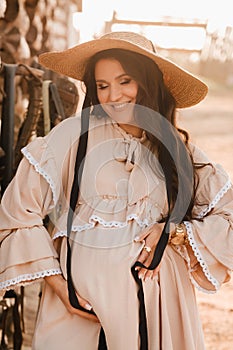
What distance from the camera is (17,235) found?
198 centimetres

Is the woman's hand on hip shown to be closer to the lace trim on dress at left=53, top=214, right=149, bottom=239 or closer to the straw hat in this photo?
the lace trim on dress at left=53, top=214, right=149, bottom=239

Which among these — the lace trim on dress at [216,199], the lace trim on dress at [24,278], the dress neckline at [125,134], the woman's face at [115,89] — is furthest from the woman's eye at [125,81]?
the lace trim on dress at [24,278]

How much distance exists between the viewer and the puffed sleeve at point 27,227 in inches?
77.5

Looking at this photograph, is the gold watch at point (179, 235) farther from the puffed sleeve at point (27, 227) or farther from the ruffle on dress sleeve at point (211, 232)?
the puffed sleeve at point (27, 227)

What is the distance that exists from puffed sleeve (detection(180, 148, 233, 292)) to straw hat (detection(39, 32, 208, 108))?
24 cm

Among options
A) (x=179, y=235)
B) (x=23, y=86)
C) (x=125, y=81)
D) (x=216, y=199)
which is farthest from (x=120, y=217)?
(x=23, y=86)

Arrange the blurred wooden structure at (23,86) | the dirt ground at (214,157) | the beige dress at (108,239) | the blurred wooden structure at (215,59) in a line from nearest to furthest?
the beige dress at (108,239) < the blurred wooden structure at (23,86) < the dirt ground at (214,157) < the blurred wooden structure at (215,59)

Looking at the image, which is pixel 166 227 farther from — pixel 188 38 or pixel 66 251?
pixel 188 38

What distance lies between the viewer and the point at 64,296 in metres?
1.98

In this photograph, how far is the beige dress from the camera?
77.1 inches

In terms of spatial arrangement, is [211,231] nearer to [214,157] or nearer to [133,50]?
[133,50]

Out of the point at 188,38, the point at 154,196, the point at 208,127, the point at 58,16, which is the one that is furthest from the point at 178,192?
the point at 208,127

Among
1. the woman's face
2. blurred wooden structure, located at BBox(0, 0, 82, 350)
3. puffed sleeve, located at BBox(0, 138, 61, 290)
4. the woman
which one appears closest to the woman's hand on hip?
the woman

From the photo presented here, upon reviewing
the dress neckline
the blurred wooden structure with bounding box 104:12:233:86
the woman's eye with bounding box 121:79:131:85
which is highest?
the woman's eye with bounding box 121:79:131:85
